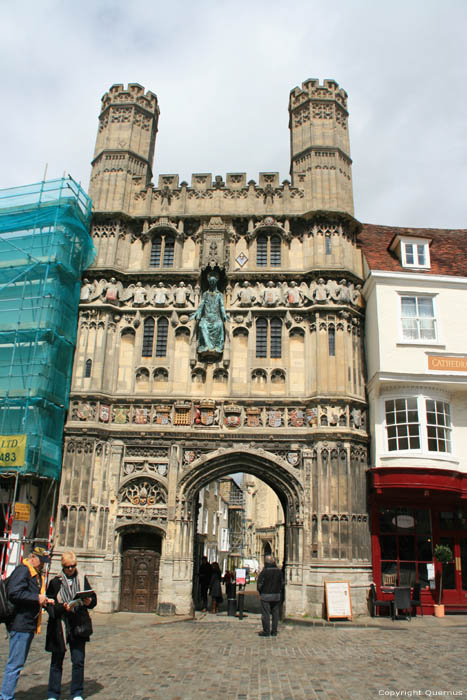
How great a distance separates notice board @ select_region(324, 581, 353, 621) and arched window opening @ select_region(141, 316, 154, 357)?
10.5m

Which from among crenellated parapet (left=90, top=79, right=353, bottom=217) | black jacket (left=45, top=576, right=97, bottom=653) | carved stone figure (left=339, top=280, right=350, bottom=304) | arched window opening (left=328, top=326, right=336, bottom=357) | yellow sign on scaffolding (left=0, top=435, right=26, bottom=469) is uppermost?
crenellated parapet (left=90, top=79, right=353, bottom=217)

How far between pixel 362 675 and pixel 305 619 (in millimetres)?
8055

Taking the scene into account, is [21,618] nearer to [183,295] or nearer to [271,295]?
[183,295]

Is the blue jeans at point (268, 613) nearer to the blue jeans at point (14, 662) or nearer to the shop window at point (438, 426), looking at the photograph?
the shop window at point (438, 426)

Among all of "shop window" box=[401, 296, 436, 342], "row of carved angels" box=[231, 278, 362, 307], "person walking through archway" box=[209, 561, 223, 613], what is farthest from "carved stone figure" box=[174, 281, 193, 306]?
"person walking through archway" box=[209, 561, 223, 613]

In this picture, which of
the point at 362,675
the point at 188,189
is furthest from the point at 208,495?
the point at 362,675

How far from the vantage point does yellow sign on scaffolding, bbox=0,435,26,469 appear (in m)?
18.8

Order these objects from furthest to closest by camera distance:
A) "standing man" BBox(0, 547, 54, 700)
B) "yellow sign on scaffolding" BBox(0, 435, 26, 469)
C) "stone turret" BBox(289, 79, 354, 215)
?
1. "stone turret" BBox(289, 79, 354, 215)
2. "yellow sign on scaffolding" BBox(0, 435, 26, 469)
3. "standing man" BBox(0, 547, 54, 700)

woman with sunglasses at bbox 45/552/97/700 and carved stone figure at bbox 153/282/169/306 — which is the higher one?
carved stone figure at bbox 153/282/169/306

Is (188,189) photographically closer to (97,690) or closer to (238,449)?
(238,449)

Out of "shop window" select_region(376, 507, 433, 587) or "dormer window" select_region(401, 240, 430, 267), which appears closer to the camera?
"shop window" select_region(376, 507, 433, 587)

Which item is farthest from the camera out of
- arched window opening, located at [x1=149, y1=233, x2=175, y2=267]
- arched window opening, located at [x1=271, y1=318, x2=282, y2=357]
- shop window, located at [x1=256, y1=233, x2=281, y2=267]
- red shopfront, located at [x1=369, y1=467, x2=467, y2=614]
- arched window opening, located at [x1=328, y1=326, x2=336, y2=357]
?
arched window opening, located at [x1=149, y1=233, x2=175, y2=267]

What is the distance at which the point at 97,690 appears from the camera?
9398 mm

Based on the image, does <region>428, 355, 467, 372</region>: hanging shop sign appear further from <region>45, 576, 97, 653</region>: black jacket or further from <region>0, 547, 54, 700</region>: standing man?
<region>0, 547, 54, 700</region>: standing man
